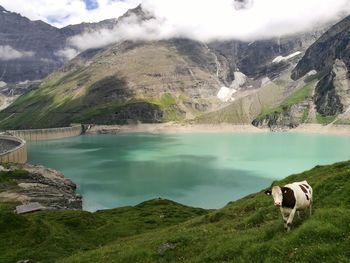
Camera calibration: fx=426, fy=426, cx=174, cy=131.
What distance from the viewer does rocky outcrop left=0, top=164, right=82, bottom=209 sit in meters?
98.0

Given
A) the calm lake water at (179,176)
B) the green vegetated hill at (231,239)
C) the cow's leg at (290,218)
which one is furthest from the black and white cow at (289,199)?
the calm lake water at (179,176)

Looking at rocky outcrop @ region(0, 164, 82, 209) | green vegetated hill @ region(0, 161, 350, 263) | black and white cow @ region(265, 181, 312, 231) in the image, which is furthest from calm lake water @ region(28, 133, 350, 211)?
black and white cow @ region(265, 181, 312, 231)

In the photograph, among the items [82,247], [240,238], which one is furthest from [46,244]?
[240,238]

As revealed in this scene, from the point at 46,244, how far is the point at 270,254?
92.3ft

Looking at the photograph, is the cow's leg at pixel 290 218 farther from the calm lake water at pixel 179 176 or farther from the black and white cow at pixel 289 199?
the calm lake water at pixel 179 176

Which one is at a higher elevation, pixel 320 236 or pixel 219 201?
pixel 320 236

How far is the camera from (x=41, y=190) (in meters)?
109

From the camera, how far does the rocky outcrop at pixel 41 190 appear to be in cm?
9800

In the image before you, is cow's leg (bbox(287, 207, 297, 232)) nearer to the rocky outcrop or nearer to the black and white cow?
the black and white cow

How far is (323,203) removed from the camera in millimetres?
22891

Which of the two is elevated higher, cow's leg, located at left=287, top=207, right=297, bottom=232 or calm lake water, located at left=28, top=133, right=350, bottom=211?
cow's leg, located at left=287, top=207, right=297, bottom=232

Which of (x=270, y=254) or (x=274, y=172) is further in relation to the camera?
(x=274, y=172)

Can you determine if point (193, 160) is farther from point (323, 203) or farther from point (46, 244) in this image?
point (323, 203)

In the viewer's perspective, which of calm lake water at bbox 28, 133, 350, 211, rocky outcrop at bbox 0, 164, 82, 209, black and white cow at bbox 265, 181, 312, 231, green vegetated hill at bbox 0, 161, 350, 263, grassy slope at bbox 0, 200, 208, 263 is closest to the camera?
green vegetated hill at bbox 0, 161, 350, 263
